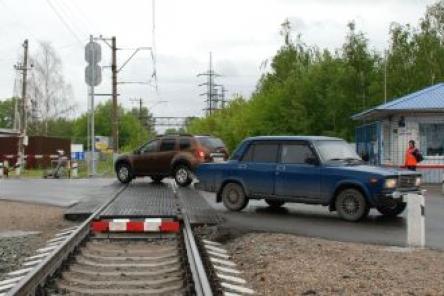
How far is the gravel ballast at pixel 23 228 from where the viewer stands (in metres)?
11.0

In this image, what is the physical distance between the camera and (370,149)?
32.4 metres

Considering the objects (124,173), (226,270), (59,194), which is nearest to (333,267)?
(226,270)

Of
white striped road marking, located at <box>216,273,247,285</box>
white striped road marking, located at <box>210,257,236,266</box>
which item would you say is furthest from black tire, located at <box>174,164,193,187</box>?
white striped road marking, located at <box>216,273,247,285</box>

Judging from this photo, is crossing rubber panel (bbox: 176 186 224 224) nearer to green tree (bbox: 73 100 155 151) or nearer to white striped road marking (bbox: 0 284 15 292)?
white striped road marking (bbox: 0 284 15 292)

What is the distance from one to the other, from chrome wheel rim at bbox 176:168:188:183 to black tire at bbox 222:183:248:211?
6.97 meters

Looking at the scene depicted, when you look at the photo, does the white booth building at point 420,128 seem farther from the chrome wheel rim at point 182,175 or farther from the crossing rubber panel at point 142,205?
the crossing rubber panel at point 142,205

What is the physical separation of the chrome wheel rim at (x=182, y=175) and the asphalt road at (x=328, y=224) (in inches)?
219

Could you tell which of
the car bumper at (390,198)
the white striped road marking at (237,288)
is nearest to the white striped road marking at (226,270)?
the white striped road marking at (237,288)

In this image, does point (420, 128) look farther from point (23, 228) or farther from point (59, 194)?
point (23, 228)

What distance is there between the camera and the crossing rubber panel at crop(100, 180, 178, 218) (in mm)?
13434

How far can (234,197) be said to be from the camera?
17.0 m

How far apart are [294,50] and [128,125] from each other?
6222cm

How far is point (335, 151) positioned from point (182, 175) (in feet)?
30.2

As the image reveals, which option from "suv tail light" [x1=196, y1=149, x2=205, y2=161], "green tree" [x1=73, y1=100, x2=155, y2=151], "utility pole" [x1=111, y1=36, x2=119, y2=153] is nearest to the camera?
"suv tail light" [x1=196, y1=149, x2=205, y2=161]
